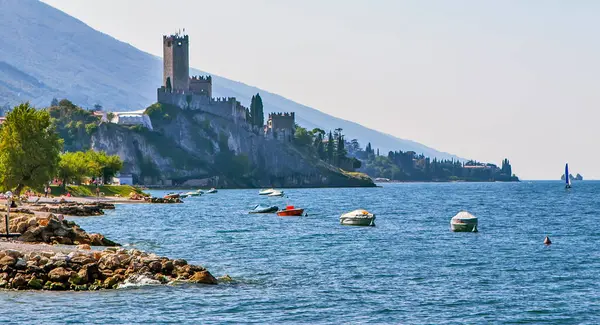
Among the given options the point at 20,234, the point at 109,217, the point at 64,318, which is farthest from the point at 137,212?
the point at 64,318

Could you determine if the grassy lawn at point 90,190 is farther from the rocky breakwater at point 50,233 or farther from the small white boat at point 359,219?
the rocky breakwater at point 50,233

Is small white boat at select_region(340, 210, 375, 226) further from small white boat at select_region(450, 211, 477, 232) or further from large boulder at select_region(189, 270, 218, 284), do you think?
large boulder at select_region(189, 270, 218, 284)

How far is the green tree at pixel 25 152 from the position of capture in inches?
4146

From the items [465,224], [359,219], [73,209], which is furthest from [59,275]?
[73,209]

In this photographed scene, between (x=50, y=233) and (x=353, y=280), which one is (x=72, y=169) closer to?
(x=50, y=233)

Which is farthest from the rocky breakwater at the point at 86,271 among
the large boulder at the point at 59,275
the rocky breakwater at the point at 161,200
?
the rocky breakwater at the point at 161,200

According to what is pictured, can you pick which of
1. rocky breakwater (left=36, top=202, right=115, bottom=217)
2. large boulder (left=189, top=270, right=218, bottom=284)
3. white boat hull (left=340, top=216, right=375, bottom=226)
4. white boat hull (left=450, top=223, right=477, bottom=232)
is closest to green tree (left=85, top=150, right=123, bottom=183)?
rocky breakwater (left=36, top=202, right=115, bottom=217)

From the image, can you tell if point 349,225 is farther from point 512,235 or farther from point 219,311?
point 219,311

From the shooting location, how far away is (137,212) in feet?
403

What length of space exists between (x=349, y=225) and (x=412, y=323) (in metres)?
62.2

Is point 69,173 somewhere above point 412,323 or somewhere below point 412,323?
above

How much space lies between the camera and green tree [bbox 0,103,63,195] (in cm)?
10531

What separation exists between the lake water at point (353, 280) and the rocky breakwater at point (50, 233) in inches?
184

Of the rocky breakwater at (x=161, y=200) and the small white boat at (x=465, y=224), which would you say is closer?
the small white boat at (x=465, y=224)
